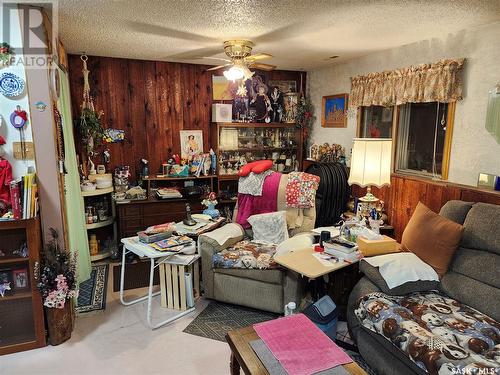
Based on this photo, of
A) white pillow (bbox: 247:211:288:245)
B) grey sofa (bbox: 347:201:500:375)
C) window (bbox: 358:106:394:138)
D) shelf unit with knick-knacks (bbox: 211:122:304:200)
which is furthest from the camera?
shelf unit with knick-knacks (bbox: 211:122:304:200)

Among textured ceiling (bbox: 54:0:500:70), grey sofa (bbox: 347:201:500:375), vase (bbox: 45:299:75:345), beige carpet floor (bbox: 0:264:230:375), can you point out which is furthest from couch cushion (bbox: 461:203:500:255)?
vase (bbox: 45:299:75:345)

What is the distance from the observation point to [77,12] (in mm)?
2420

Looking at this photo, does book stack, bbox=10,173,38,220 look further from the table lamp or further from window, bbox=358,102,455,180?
window, bbox=358,102,455,180

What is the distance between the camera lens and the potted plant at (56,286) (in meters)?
2.40

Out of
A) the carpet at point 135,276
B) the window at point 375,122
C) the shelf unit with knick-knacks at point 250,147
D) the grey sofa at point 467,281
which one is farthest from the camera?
the shelf unit with knick-knacks at point 250,147

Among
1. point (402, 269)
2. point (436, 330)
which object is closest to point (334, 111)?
point (402, 269)

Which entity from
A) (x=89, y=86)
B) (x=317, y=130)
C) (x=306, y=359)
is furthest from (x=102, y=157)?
(x=306, y=359)

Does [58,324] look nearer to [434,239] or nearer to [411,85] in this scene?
[434,239]

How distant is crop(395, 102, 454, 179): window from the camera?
3.18 metres

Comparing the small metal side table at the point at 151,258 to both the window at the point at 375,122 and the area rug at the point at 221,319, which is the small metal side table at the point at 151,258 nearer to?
the area rug at the point at 221,319

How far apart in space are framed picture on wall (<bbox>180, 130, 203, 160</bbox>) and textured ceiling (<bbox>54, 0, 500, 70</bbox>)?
1.17 metres

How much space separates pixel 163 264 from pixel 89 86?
245 centimetres

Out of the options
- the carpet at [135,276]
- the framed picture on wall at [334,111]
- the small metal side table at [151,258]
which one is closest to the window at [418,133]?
the framed picture on wall at [334,111]

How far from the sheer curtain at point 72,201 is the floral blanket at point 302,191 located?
2043mm
